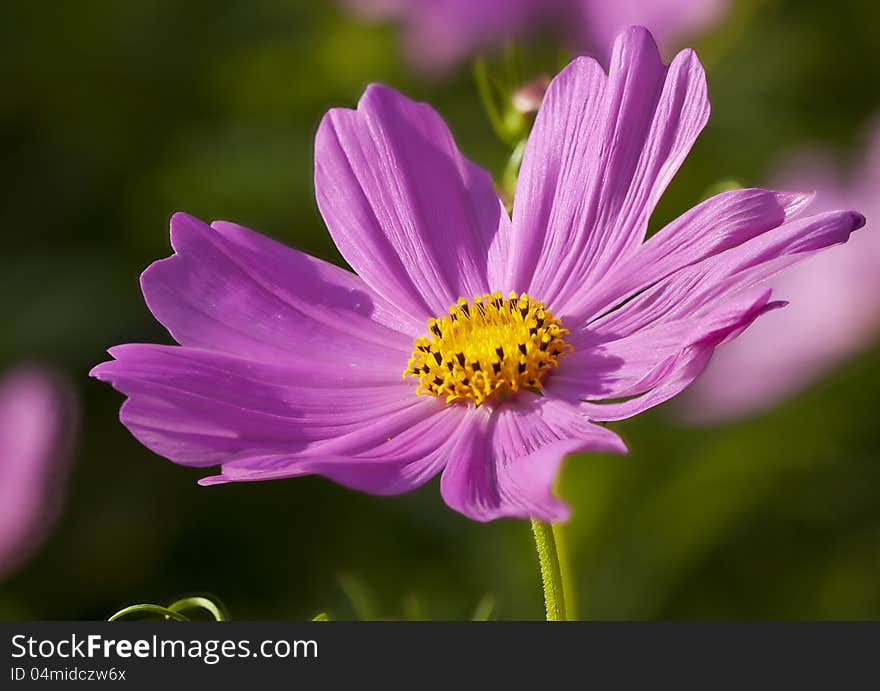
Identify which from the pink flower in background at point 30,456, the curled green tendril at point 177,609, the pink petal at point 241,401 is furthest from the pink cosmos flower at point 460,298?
the pink flower in background at point 30,456

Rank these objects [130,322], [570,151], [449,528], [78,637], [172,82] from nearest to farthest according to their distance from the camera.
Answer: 1. [78,637]
2. [570,151]
3. [449,528]
4. [130,322]
5. [172,82]

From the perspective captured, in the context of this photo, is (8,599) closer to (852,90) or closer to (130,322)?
(130,322)

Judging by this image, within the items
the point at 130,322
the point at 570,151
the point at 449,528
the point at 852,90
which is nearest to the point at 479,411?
the point at 570,151

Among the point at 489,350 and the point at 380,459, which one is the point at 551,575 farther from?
the point at 489,350

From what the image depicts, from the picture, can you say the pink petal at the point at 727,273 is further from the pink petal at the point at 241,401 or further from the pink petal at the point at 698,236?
the pink petal at the point at 241,401

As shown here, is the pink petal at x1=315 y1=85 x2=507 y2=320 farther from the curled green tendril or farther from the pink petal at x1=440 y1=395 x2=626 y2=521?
the curled green tendril

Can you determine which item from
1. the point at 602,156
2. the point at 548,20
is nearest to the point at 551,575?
the point at 602,156

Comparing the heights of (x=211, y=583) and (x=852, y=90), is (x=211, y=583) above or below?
below
